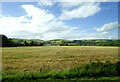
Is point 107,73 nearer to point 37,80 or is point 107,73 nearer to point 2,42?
point 37,80

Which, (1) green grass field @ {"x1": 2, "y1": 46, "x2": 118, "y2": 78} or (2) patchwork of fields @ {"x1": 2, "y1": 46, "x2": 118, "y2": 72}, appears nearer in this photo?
(1) green grass field @ {"x1": 2, "y1": 46, "x2": 118, "y2": 78}

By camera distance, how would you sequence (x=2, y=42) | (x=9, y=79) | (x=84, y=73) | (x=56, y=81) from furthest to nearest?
(x=2, y=42)
(x=84, y=73)
(x=9, y=79)
(x=56, y=81)

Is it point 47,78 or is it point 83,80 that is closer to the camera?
point 83,80

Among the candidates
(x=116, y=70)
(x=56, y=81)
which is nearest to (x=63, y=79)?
(x=56, y=81)

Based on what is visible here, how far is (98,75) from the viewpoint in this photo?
663 cm

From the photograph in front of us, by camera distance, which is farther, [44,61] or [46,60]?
[46,60]

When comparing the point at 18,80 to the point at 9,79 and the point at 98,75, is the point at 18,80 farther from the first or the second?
the point at 98,75

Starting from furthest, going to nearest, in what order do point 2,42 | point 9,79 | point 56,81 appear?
point 2,42, point 9,79, point 56,81

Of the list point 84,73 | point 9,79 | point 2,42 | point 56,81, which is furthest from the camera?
point 2,42

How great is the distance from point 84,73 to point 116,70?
121 inches

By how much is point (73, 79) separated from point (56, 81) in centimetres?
136

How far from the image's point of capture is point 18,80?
6.17 meters

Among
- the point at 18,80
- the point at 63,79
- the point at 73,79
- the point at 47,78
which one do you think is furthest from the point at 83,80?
the point at 18,80

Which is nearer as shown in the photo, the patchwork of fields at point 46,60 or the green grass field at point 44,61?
the green grass field at point 44,61
